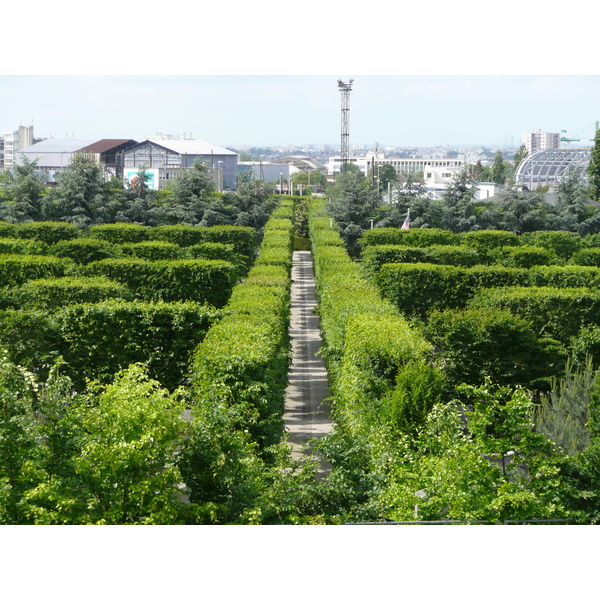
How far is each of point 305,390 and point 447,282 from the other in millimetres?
7860

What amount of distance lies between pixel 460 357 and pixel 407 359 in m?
5.25

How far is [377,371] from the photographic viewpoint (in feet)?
40.7

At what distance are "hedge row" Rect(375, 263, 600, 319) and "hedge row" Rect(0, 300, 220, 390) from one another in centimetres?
945

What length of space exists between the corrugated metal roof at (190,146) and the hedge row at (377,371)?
8261cm

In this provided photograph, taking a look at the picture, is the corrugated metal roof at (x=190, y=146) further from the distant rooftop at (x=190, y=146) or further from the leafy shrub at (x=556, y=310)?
the leafy shrub at (x=556, y=310)

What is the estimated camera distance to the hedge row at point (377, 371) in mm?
11203

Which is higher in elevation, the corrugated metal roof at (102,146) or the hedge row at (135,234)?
Result: the corrugated metal roof at (102,146)

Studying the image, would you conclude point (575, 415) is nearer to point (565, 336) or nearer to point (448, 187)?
point (565, 336)

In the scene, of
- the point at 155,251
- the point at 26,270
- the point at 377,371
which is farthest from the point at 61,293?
the point at 377,371

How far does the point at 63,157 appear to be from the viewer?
104 metres

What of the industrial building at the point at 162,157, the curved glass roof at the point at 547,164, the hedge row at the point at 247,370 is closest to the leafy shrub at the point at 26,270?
the hedge row at the point at 247,370

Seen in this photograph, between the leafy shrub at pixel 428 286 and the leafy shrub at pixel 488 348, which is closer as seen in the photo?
the leafy shrub at pixel 488 348

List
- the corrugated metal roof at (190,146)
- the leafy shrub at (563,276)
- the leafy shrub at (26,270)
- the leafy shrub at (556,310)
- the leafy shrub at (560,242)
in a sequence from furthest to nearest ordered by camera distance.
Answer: the corrugated metal roof at (190,146) → the leafy shrub at (560,242) → the leafy shrub at (563,276) → the leafy shrub at (26,270) → the leafy shrub at (556,310)

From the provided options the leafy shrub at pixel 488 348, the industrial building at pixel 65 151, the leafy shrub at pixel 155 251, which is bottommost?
the leafy shrub at pixel 488 348
